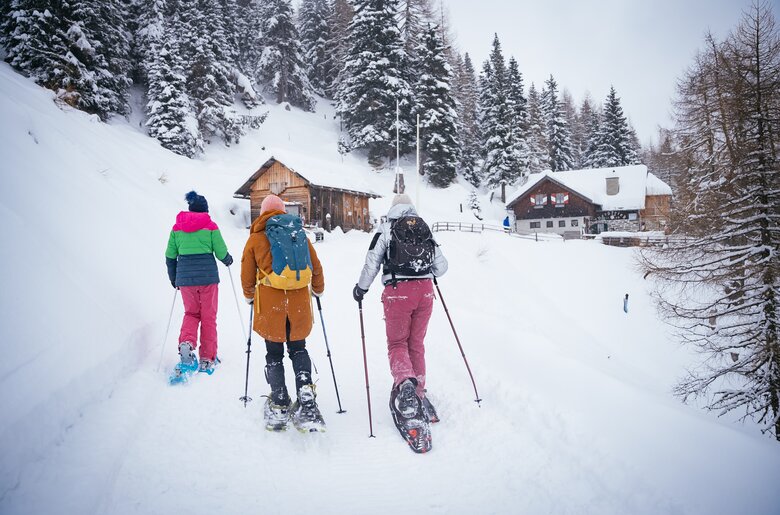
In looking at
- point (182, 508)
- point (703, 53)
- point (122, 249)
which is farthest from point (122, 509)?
point (703, 53)

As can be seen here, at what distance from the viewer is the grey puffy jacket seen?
3713 mm

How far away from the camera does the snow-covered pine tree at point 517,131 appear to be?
37.8 metres

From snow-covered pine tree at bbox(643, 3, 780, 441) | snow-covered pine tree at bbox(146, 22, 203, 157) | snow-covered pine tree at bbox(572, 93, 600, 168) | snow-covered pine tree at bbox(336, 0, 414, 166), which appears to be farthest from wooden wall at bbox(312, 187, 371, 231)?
snow-covered pine tree at bbox(572, 93, 600, 168)

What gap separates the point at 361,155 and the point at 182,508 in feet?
124

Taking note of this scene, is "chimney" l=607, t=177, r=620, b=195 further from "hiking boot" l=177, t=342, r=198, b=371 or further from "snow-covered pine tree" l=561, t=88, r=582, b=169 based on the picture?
"hiking boot" l=177, t=342, r=198, b=371

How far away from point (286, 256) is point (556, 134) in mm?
48678

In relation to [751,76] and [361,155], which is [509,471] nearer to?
[751,76]

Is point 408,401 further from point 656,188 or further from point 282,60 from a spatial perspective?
point 282,60

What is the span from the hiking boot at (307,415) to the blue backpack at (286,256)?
3.24 ft

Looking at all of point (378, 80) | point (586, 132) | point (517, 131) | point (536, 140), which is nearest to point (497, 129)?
point (517, 131)

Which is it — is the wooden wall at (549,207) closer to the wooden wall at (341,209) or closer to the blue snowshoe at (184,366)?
the wooden wall at (341,209)

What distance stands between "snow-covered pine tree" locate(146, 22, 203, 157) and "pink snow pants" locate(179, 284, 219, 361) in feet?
76.5

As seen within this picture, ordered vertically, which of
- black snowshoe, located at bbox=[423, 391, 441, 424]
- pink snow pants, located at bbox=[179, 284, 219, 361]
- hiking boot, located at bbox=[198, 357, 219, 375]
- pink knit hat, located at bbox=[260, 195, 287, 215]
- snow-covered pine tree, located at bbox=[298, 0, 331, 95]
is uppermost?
snow-covered pine tree, located at bbox=[298, 0, 331, 95]

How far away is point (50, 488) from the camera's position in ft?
7.15
